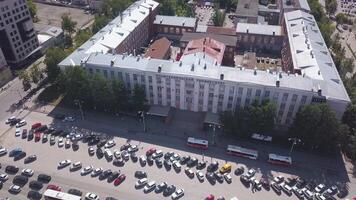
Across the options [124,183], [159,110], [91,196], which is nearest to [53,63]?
[159,110]

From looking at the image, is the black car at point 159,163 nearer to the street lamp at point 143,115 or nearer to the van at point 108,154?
the van at point 108,154

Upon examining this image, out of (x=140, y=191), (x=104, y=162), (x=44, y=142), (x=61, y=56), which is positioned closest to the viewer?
(x=140, y=191)

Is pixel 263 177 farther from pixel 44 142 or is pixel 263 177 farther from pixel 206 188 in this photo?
pixel 44 142

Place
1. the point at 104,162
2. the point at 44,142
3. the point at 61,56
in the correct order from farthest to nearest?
the point at 61,56 < the point at 44,142 < the point at 104,162

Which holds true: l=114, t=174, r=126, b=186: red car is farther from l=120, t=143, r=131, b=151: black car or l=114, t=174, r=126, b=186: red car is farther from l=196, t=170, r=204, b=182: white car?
l=196, t=170, r=204, b=182: white car

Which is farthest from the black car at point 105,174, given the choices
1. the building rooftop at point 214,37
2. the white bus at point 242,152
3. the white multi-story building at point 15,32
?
the white multi-story building at point 15,32

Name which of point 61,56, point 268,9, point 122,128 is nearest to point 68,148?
point 122,128

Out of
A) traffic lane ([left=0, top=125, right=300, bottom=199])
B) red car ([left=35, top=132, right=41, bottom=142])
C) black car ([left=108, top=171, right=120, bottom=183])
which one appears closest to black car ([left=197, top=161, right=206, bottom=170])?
traffic lane ([left=0, top=125, right=300, bottom=199])
